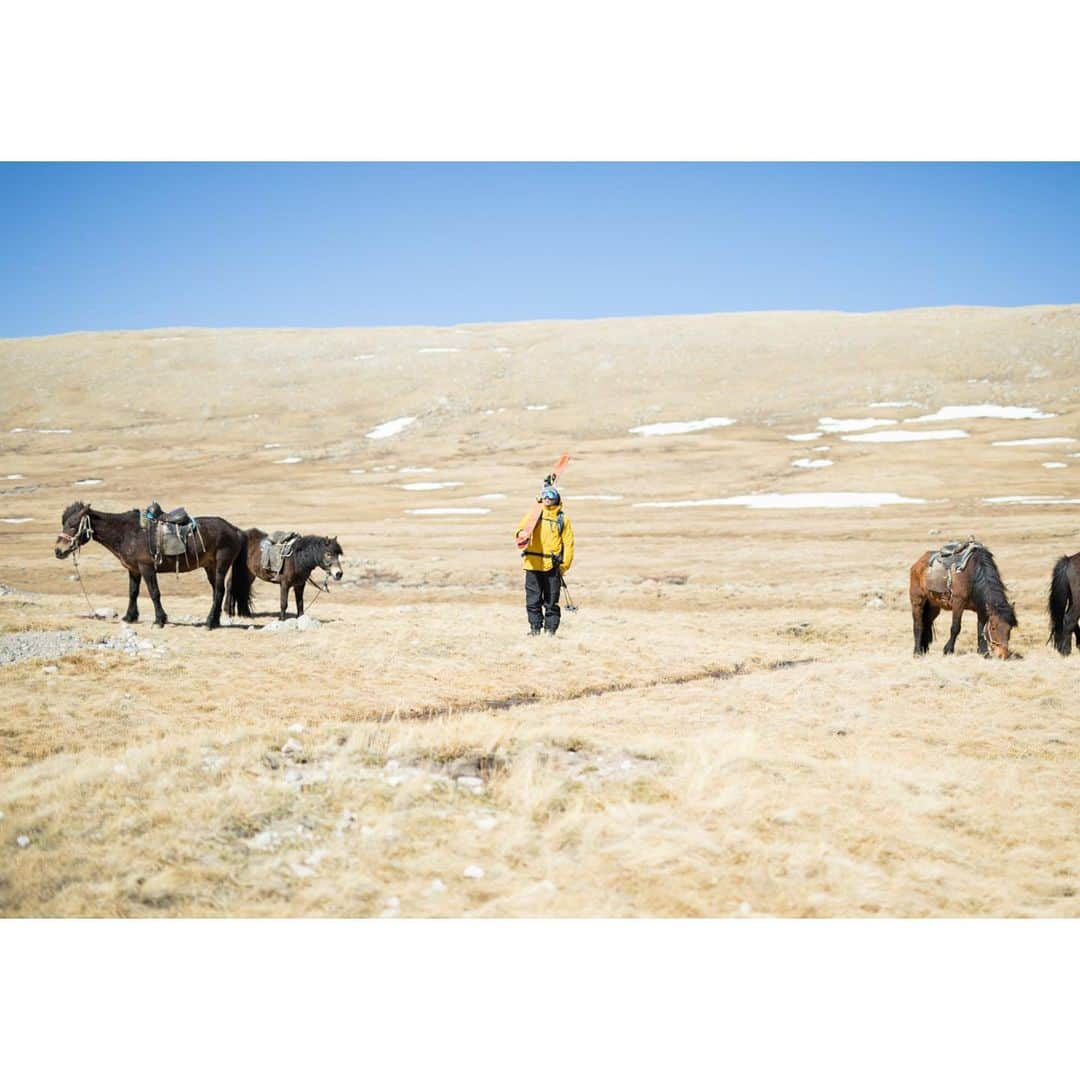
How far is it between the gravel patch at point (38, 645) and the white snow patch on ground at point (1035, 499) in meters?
39.7

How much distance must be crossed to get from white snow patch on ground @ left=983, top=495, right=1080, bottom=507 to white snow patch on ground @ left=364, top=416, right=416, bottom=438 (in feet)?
181

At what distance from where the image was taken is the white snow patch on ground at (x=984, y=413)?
69.2m

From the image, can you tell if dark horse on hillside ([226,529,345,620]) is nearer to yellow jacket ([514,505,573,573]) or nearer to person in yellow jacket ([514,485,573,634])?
person in yellow jacket ([514,485,573,634])

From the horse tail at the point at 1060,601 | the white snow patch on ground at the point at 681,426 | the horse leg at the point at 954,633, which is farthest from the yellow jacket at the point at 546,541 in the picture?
the white snow patch on ground at the point at 681,426

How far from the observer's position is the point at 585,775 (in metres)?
8.36

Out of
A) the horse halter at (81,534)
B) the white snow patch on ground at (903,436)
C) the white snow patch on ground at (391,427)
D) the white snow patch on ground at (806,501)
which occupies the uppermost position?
the white snow patch on ground at (391,427)

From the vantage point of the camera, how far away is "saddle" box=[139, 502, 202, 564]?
1600cm

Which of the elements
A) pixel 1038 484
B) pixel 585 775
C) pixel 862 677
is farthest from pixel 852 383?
pixel 585 775

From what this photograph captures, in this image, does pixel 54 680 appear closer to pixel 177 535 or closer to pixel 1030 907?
pixel 177 535

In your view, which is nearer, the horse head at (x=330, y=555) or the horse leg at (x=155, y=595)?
the horse leg at (x=155, y=595)

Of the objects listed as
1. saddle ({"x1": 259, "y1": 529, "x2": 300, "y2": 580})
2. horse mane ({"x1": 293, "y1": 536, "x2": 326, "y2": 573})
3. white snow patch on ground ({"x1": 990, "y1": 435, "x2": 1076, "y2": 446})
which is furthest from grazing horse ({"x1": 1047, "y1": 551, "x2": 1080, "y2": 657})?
white snow patch on ground ({"x1": 990, "y1": 435, "x2": 1076, "y2": 446})

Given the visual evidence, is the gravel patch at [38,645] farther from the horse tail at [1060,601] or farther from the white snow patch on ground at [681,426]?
the white snow patch on ground at [681,426]

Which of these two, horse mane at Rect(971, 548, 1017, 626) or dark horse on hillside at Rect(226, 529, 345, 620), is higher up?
dark horse on hillside at Rect(226, 529, 345, 620)

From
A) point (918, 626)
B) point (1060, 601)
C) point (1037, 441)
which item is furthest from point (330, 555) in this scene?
point (1037, 441)
